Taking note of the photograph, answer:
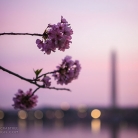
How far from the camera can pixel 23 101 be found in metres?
3.18

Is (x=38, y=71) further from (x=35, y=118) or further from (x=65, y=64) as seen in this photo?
(x=35, y=118)

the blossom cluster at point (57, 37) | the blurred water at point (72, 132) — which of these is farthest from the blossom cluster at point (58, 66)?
the blurred water at point (72, 132)

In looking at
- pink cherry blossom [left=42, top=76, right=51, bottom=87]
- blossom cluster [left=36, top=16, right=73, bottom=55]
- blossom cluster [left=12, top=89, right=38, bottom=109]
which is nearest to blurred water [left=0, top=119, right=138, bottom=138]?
blossom cluster [left=12, top=89, right=38, bottom=109]

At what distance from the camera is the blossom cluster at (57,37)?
2670mm

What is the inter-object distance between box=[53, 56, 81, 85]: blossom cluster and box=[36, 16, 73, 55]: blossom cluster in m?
0.20

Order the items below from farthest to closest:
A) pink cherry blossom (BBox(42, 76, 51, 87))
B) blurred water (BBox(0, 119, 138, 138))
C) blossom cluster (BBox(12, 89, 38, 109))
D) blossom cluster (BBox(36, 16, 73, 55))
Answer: blurred water (BBox(0, 119, 138, 138)) < blossom cluster (BBox(12, 89, 38, 109)) < pink cherry blossom (BBox(42, 76, 51, 87)) < blossom cluster (BBox(36, 16, 73, 55))

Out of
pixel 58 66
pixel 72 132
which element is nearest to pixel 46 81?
pixel 58 66

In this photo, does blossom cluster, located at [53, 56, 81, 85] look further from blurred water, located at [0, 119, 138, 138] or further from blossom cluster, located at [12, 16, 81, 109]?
blurred water, located at [0, 119, 138, 138]

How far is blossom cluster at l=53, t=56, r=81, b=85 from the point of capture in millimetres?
2846

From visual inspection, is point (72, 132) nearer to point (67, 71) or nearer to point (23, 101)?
point (23, 101)

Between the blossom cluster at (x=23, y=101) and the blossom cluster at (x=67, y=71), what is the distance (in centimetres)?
38

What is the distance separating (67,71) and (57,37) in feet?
0.97

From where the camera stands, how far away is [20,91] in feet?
10.6

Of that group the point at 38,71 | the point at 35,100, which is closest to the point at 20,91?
the point at 35,100
